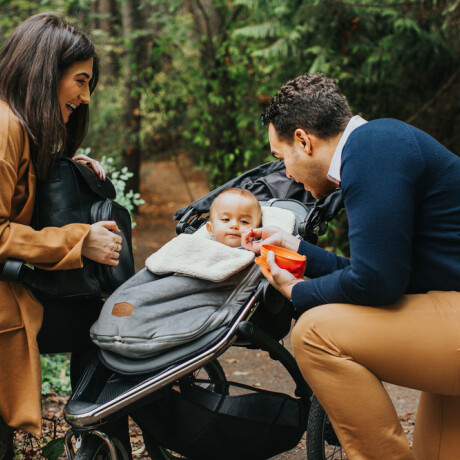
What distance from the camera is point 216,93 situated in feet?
25.6

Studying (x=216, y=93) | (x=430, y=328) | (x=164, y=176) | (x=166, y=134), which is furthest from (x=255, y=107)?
(x=430, y=328)

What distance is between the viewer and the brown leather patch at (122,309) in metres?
2.32

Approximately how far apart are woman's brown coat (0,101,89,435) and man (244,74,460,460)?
33.4 inches

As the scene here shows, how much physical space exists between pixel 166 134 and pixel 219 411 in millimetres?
8727

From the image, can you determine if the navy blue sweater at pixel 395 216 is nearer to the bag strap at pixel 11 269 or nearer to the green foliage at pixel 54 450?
the bag strap at pixel 11 269

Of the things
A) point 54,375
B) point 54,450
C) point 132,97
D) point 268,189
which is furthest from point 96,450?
point 132,97

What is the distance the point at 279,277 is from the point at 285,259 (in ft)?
0.27

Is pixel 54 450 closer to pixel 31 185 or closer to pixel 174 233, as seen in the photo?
pixel 31 185

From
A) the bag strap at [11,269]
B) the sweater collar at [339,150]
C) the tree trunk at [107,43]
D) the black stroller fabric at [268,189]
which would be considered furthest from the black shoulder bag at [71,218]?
the tree trunk at [107,43]

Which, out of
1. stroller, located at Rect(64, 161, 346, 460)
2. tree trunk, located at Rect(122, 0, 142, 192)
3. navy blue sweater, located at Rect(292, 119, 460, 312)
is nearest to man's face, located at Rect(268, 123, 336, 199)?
stroller, located at Rect(64, 161, 346, 460)

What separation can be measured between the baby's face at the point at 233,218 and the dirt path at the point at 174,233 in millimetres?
1337

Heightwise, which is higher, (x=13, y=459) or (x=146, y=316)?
(x=146, y=316)

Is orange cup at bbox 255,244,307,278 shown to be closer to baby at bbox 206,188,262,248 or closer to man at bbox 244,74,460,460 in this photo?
man at bbox 244,74,460,460

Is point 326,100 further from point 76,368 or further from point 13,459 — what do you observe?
point 13,459
